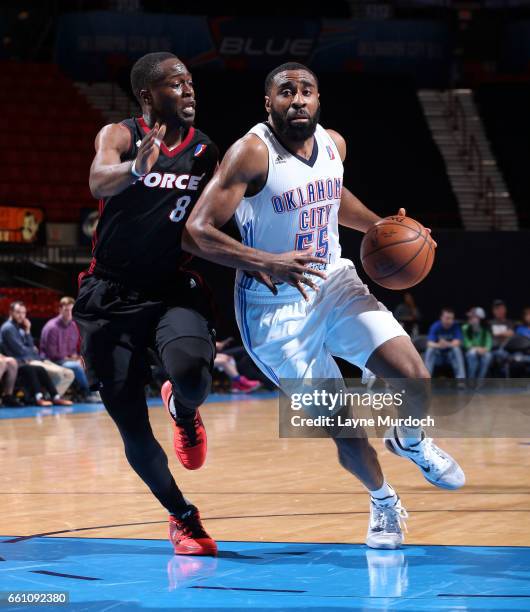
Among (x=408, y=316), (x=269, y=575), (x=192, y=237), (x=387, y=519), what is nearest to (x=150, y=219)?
(x=192, y=237)

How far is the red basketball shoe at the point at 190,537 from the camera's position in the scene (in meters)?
4.59

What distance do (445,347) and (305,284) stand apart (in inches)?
485

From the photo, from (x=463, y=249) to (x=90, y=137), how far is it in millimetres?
8072

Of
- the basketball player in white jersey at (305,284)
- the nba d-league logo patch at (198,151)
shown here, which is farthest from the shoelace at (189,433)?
the nba d-league logo patch at (198,151)

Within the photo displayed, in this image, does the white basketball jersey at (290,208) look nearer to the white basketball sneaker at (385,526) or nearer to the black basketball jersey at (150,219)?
the black basketball jersey at (150,219)

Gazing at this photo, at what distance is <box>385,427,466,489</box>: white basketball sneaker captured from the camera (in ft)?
14.7

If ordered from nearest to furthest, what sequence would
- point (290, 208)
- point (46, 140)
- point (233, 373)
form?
point (290, 208) < point (233, 373) < point (46, 140)

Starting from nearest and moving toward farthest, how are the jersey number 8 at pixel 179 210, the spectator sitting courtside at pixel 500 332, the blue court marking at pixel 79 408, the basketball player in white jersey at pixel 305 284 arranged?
the basketball player in white jersey at pixel 305 284 → the jersey number 8 at pixel 179 210 → the blue court marking at pixel 79 408 → the spectator sitting courtside at pixel 500 332

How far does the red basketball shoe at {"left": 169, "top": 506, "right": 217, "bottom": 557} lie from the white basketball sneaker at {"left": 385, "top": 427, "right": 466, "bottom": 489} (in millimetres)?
918

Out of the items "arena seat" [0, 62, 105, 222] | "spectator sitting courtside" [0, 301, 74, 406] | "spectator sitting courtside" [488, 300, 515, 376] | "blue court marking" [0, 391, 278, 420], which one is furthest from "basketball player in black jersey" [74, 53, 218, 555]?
"arena seat" [0, 62, 105, 222]

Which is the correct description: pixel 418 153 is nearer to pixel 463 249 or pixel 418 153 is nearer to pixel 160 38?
pixel 463 249

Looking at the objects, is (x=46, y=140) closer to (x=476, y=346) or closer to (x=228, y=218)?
(x=476, y=346)

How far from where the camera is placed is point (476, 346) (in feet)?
54.5

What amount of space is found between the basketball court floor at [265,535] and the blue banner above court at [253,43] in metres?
15.4
